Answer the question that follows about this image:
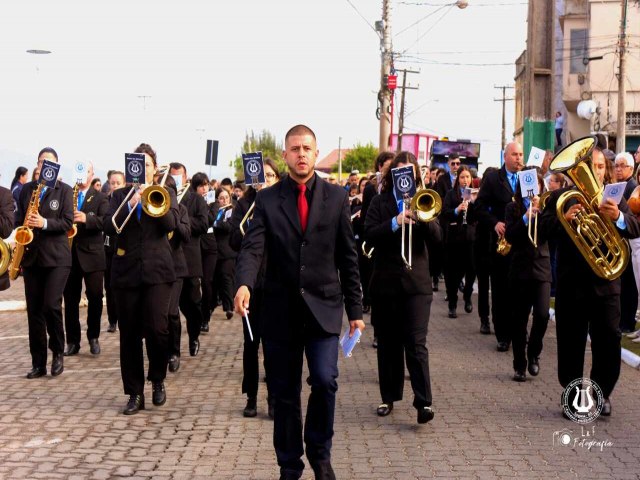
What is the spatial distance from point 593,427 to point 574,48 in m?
46.3

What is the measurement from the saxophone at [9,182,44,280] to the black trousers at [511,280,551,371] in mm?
4587

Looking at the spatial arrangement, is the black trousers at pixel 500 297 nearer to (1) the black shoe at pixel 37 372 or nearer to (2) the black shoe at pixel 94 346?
(2) the black shoe at pixel 94 346

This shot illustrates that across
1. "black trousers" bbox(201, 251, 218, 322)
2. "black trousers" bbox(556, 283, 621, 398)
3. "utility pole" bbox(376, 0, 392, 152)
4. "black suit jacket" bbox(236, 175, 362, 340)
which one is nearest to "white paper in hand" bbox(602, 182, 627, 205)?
"black trousers" bbox(556, 283, 621, 398)

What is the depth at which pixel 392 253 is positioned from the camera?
A: 860 centimetres

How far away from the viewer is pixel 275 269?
6.52m

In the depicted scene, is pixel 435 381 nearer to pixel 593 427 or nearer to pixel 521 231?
pixel 521 231

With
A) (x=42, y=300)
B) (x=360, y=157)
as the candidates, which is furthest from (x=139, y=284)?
(x=360, y=157)

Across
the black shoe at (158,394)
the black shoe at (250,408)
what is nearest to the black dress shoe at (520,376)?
the black shoe at (250,408)

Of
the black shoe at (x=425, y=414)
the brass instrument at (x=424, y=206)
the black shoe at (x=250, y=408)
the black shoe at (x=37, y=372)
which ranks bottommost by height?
the black shoe at (x=37, y=372)

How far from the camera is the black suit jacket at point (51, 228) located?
10.3 m

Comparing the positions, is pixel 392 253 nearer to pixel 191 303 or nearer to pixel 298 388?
pixel 298 388

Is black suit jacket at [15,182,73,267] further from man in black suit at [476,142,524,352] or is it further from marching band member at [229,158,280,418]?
man in black suit at [476,142,524,352]

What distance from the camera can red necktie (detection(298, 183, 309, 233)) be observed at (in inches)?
255

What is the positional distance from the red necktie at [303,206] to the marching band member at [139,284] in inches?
106
